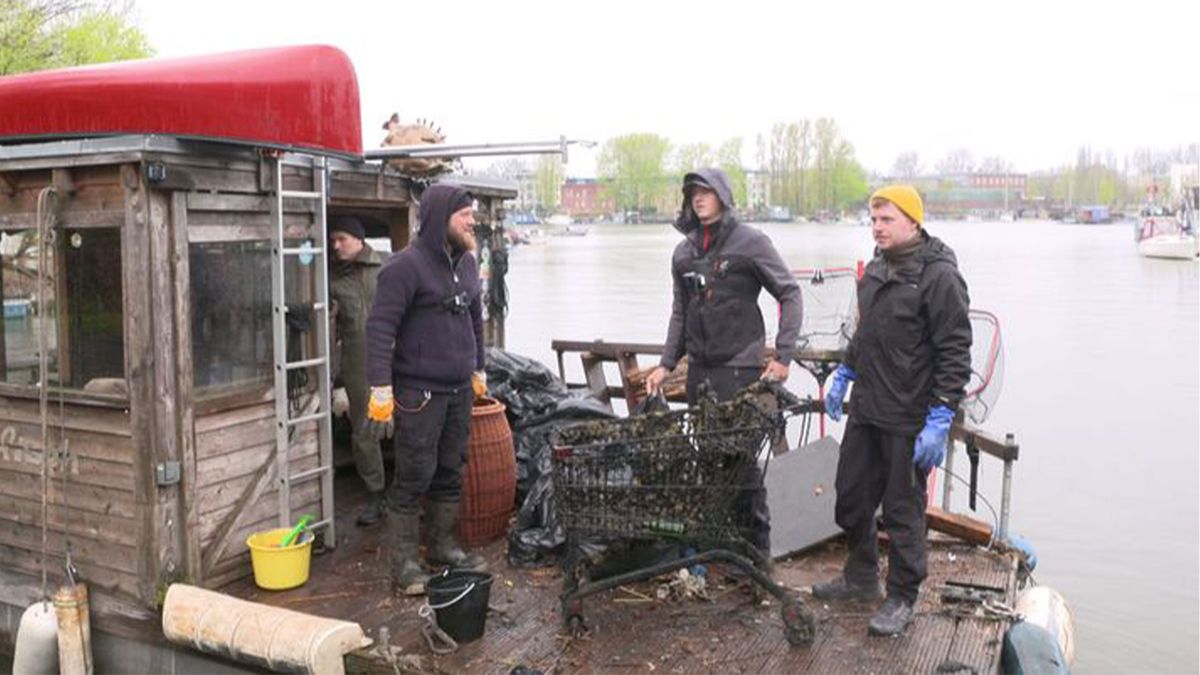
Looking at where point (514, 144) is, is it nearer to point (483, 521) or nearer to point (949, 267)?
point (483, 521)

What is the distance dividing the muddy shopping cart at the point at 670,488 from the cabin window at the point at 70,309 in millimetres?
2159

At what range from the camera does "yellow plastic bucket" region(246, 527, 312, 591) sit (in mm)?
4738

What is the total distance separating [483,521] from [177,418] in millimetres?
1646

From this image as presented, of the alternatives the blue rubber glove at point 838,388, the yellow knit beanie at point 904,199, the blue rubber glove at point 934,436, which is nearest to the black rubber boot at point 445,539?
the blue rubber glove at point 838,388

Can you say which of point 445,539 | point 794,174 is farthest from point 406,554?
point 794,174

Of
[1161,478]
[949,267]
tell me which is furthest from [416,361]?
[1161,478]

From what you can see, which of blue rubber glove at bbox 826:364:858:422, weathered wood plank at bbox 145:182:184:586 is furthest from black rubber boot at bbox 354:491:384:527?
blue rubber glove at bbox 826:364:858:422

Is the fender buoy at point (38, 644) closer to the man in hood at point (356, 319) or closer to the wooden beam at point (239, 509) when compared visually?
the wooden beam at point (239, 509)

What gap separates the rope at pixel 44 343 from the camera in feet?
15.1

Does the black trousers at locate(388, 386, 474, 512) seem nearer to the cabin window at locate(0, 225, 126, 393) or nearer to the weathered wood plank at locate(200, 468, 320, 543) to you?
the weathered wood plank at locate(200, 468, 320, 543)

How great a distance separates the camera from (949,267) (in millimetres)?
4023

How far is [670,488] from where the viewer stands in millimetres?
4152

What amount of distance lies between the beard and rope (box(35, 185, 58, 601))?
180 cm

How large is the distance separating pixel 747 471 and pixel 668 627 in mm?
741
